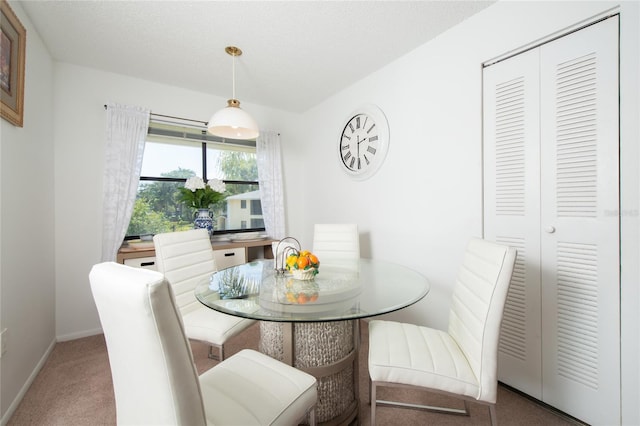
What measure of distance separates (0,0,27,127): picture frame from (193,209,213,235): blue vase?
1.44 metres

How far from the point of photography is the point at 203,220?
9.37 feet

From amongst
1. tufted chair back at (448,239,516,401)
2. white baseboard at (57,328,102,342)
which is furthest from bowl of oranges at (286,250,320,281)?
white baseboard at (57,328,102,342)

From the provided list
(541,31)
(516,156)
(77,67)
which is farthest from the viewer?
(77,67)

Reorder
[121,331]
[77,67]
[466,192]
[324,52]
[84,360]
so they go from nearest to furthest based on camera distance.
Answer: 1. [121,331]
2. [466,192]
3. [84,360]
4. [324,52]
5. [77,67]

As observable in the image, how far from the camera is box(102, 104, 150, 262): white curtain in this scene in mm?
2531

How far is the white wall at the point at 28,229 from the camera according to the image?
1.56 metres

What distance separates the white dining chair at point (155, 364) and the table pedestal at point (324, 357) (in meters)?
0.37

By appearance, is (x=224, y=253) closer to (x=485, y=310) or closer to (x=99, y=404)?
(x=99, y=404)

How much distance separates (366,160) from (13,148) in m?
2.64

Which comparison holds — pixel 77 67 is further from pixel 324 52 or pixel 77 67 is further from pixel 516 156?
pixel 516 156

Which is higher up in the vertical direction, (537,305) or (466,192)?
(466,192)

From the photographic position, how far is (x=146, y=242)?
277 centimetres

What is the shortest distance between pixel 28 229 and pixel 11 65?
1.05 meters

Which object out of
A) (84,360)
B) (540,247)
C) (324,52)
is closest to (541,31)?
(540,247)
